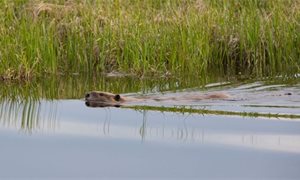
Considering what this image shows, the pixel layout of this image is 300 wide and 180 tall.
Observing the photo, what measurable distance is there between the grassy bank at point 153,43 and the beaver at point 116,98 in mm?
1792

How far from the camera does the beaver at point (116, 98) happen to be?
1005 centimetres

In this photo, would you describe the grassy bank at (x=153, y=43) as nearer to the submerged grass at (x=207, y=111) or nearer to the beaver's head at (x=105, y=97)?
the beaver's head at (x=105, y=97)

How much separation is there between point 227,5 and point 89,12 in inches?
91.7

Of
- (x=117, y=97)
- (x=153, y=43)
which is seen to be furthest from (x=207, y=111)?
(x=153, y=43)

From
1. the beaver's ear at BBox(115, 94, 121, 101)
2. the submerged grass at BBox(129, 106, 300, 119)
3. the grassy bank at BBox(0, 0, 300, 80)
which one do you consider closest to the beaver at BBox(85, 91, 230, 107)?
the beaver's ear at BBox(115, 94, 121, 101)

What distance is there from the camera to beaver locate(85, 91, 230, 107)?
33.0ft

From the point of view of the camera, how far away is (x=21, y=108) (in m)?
10.2

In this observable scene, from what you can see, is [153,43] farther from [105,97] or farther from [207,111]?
[207,111]

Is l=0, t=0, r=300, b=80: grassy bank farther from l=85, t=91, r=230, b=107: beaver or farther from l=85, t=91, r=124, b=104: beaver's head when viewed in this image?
l=85, t=91, r=124, b=104: beaver's head

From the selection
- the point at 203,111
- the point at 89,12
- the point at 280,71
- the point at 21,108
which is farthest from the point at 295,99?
the point at 89,12

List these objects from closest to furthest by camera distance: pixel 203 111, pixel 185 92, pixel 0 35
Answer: pixel 203 111, pixel 185 92, pixel 0 35

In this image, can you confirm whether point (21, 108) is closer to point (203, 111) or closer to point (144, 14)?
point (203, 111)

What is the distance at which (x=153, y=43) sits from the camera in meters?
12.3

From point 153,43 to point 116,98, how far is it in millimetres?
2459
